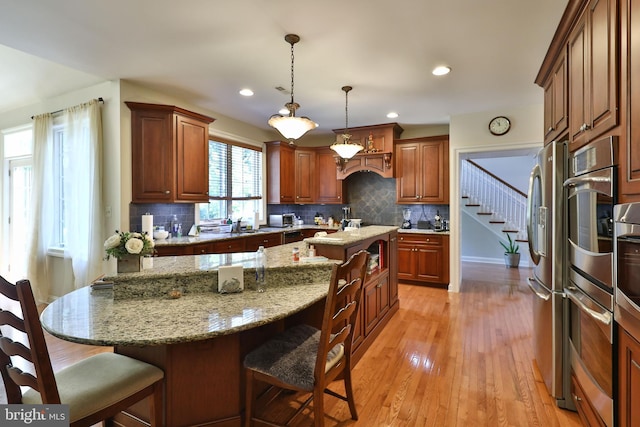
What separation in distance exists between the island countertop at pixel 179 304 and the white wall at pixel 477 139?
3329 mm

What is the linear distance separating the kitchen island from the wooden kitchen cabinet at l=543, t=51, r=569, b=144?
2.03 metres

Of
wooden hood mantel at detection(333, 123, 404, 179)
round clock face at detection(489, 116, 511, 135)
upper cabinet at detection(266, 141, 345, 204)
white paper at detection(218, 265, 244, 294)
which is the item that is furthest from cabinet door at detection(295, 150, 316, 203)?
white paper at detection(218, 265, 244, 294)

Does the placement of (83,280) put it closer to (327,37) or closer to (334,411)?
(334,411)

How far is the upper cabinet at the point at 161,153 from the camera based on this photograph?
142 inches

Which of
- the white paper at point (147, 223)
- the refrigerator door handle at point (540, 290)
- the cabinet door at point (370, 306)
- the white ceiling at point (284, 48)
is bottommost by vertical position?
the cabinet door at point (370, 306)

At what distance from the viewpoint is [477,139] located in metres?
4.64

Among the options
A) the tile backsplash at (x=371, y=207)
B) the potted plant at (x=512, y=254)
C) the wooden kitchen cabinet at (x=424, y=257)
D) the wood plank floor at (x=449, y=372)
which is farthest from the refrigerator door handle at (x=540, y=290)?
the potted plant at (x=512, y=254)

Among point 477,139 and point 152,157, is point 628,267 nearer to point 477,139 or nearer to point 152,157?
point 477,139

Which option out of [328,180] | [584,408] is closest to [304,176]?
[328,180]

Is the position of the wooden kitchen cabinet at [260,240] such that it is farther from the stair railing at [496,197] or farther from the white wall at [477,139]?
the stair railing at [496,197]

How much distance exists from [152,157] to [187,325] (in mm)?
2895

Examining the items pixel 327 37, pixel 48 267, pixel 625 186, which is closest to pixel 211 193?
pixel 48 267

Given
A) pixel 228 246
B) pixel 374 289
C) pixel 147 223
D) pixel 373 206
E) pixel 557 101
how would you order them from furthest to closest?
pixel 373 206, pixel 228 246, pixel 147 223, pixel 374 289, pixel 557 101

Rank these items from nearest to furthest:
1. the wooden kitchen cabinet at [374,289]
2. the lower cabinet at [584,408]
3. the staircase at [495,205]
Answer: the lower cabinet at [584,408] < the wooden kitchen cabinet at [374,289] < the staircase at [495,205]
